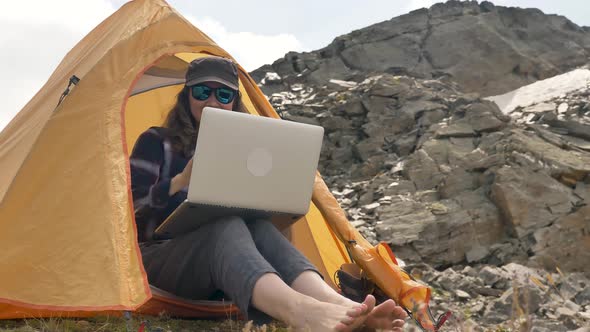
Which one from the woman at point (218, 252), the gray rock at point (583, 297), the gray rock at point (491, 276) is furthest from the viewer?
the gray rock at point (491, 276)

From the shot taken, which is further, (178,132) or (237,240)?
(178,132)

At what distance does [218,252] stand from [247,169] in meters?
0.45

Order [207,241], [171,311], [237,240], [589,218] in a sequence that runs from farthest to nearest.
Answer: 1. [589,218]
2. [171,311]
3. [207,241]
4. [237,240]

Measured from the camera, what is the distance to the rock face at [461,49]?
2562 cm

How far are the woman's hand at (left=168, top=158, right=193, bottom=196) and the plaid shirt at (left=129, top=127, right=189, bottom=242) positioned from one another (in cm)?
5

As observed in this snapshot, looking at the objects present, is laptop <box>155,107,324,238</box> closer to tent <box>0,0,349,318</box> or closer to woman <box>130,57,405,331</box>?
woman <box>130,57,405,331</box>

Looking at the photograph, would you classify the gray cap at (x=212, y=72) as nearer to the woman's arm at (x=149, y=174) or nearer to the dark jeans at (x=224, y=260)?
the woman's arm at (x=149, y=174)

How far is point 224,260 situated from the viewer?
9.75 feet

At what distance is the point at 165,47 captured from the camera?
13.7 feet

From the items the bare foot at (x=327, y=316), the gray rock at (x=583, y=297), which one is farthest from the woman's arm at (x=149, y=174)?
the gray rock at (x=583, y=297)

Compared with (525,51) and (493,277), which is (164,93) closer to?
(493,277)

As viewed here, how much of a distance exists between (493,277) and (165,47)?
21.4 feet

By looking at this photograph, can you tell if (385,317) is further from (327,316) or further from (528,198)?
(528,198)

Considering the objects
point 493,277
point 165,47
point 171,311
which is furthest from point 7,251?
point 493,277
